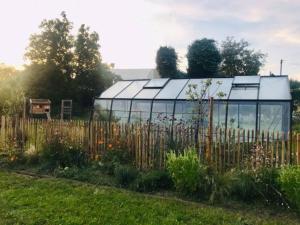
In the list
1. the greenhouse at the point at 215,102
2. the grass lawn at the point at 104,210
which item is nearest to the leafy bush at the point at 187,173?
the grass lawn at the point at 104,210

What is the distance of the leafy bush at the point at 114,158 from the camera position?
755cm

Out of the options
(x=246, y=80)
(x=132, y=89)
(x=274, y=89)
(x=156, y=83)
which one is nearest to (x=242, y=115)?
(x=274, y=89)

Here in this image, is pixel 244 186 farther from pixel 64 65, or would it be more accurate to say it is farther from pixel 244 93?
pixel 64 65

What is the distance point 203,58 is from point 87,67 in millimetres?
10807

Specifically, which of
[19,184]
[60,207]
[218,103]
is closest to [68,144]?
[19,184]

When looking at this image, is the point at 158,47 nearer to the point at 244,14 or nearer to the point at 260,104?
the point at 260,104

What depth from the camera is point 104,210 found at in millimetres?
5086

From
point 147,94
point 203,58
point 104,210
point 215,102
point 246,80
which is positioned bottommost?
point 104,210

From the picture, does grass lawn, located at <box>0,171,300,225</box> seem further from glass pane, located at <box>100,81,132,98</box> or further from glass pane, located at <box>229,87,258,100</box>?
glass pane, located at <box>100,81,132,98</box>

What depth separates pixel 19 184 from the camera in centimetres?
660

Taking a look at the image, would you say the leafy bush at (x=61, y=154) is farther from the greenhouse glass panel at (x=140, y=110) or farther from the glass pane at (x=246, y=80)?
the glass pane at (x=246, y=80)

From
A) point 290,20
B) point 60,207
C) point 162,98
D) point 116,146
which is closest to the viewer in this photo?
point 60,207

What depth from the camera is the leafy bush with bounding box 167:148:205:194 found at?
5.75 metres

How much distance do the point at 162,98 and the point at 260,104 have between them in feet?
14.5
